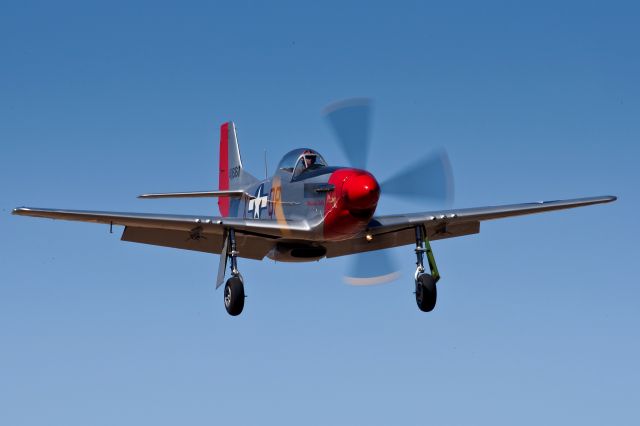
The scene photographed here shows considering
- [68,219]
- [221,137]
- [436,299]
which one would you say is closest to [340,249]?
[436,299]

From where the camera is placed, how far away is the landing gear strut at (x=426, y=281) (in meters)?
22.1

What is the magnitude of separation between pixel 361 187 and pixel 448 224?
5.45 metres

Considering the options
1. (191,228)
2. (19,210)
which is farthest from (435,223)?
(19,210)

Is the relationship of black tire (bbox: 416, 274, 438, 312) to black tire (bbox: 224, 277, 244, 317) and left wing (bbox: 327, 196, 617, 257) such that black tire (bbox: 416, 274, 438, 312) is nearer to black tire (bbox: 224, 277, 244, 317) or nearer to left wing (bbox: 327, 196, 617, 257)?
left wing (bbox: 327, 196, 617, 257)

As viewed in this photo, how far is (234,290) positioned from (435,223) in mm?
5160

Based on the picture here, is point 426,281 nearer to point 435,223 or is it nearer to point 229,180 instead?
point 435,223

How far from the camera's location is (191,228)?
2302 cm

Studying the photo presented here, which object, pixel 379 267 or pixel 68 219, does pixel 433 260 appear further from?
pixel 68 219

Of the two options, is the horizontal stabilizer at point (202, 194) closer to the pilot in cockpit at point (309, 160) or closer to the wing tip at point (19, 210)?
the pilot in cockpit at point (309, 160)

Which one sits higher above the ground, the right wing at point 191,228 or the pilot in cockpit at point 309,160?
the pilot in cockpit at point 309,160

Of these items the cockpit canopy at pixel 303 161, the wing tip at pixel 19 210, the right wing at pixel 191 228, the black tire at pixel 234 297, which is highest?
the cockpit canopy at pixel 303 161

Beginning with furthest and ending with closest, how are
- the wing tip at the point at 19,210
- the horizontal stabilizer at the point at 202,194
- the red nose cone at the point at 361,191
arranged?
the horizontal stabilizer at the point at 202,194 → the wing tip at the point at 19,210 → the red nose cone at the point at 361,191

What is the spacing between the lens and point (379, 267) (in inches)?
864

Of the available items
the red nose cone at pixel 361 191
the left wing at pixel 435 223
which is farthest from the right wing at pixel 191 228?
the left wing at pixel 435 223
